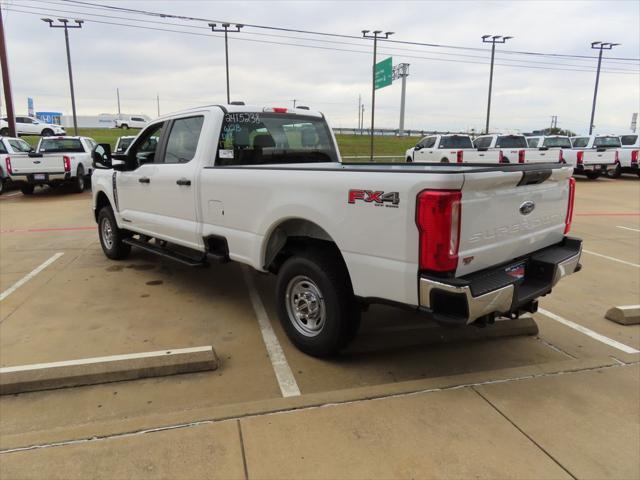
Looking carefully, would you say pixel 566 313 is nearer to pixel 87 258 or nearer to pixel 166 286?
pixel 166 286

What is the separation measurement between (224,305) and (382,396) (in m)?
2.46

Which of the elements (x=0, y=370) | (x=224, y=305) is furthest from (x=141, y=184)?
(x=0, y=370)

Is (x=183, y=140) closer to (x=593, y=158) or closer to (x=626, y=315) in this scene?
(x=626, y=315)

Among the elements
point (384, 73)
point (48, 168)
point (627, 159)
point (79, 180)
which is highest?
point (384, 73)

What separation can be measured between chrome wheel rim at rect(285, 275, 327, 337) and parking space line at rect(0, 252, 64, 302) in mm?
3629

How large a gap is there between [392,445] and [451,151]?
1965 cm

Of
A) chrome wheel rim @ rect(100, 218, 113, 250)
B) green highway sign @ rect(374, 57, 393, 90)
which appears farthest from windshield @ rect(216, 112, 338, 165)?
green highway sign @ rect(374, 57, 393, 90)

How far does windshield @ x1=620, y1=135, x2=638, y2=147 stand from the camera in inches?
876

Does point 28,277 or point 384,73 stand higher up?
point 384,73

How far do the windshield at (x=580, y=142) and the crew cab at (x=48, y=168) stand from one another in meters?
20.6

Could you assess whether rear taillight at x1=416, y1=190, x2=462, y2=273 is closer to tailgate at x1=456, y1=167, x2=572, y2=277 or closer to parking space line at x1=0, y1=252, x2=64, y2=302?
tailgate at x1=456, y1=167, x2=572, y2=277

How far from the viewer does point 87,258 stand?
23.5 ft

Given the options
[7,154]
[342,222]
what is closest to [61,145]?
[7,154]

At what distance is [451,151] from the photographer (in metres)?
20.9
